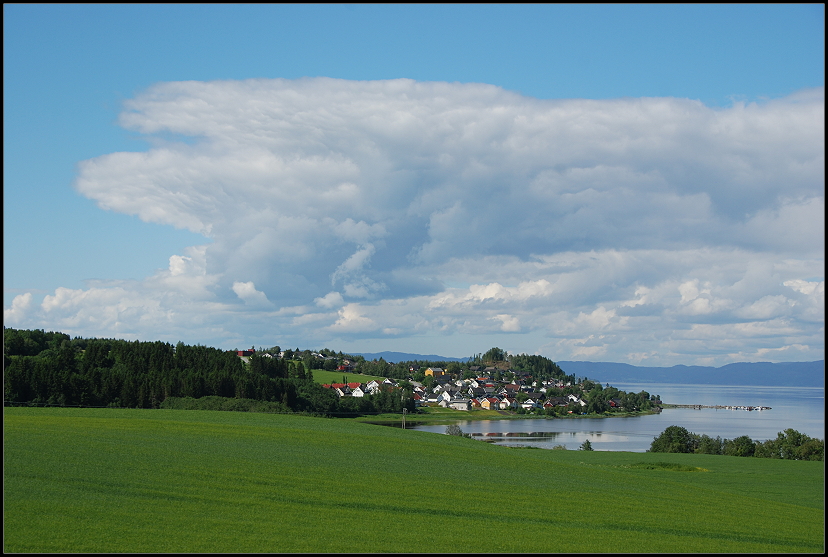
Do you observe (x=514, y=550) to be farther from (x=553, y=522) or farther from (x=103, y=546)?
(x=103, y=546)

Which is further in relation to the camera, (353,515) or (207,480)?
(207,480)

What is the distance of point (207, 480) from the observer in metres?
19.1

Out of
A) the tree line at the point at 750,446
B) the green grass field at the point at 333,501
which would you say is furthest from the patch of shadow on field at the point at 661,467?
the tree line at the point at 750,446

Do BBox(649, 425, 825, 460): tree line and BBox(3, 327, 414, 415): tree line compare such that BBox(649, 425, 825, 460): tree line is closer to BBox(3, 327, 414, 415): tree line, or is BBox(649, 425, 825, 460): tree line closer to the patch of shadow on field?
the patch of shadow on field

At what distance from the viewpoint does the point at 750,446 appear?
183 feet

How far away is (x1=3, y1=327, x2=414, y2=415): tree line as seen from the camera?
64.8 metres

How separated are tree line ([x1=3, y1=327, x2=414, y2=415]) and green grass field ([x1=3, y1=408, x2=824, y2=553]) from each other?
111 ft

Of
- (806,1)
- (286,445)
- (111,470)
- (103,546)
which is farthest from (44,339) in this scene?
(806,1)

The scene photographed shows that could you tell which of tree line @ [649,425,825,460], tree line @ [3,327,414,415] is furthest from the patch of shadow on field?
tree line @ [3,327,414,415]

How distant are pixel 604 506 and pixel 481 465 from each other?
8673 mm

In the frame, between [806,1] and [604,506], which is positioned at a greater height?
[806,1]

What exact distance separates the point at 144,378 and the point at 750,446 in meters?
65.0

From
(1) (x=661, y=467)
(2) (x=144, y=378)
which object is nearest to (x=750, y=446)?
(1) (x=661, y=467)

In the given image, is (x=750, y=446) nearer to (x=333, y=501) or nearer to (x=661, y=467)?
(x=661, y=467)
